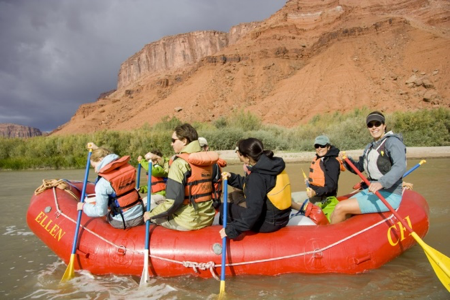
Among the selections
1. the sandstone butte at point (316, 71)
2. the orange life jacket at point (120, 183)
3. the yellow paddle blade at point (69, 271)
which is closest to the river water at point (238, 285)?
the yellow paddle blade at point (69, 271)

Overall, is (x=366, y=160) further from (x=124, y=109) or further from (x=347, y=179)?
(x=124, y=109)

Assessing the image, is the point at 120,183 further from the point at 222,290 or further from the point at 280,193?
the point at 280,193

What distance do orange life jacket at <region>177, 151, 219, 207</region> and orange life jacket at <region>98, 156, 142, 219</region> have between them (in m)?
0.72

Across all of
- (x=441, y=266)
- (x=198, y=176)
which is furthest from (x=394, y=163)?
(x=198, y=176)

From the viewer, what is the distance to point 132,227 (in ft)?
14.1

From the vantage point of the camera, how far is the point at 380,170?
4.00m

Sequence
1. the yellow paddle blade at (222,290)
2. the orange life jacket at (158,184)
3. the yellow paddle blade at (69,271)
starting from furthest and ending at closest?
the orange life jacket at (158,184) < the yellow paddle blade at (69,271) < the yellow paddle blade at (222,290)

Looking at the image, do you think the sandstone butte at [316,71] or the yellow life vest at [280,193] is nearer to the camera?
the yellow life vest at [280,193]

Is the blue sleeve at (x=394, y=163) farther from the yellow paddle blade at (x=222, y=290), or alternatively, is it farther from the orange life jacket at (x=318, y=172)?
the yellow paddle blade at (x=222, y=290)

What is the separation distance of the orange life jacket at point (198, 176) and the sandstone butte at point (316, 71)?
36.5 metres

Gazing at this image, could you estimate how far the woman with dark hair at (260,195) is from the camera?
364 centimetres

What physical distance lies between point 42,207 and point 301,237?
3604 millimetres

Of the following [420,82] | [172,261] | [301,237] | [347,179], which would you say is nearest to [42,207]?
[172,261]

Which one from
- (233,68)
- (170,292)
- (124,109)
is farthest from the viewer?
(124,109)
